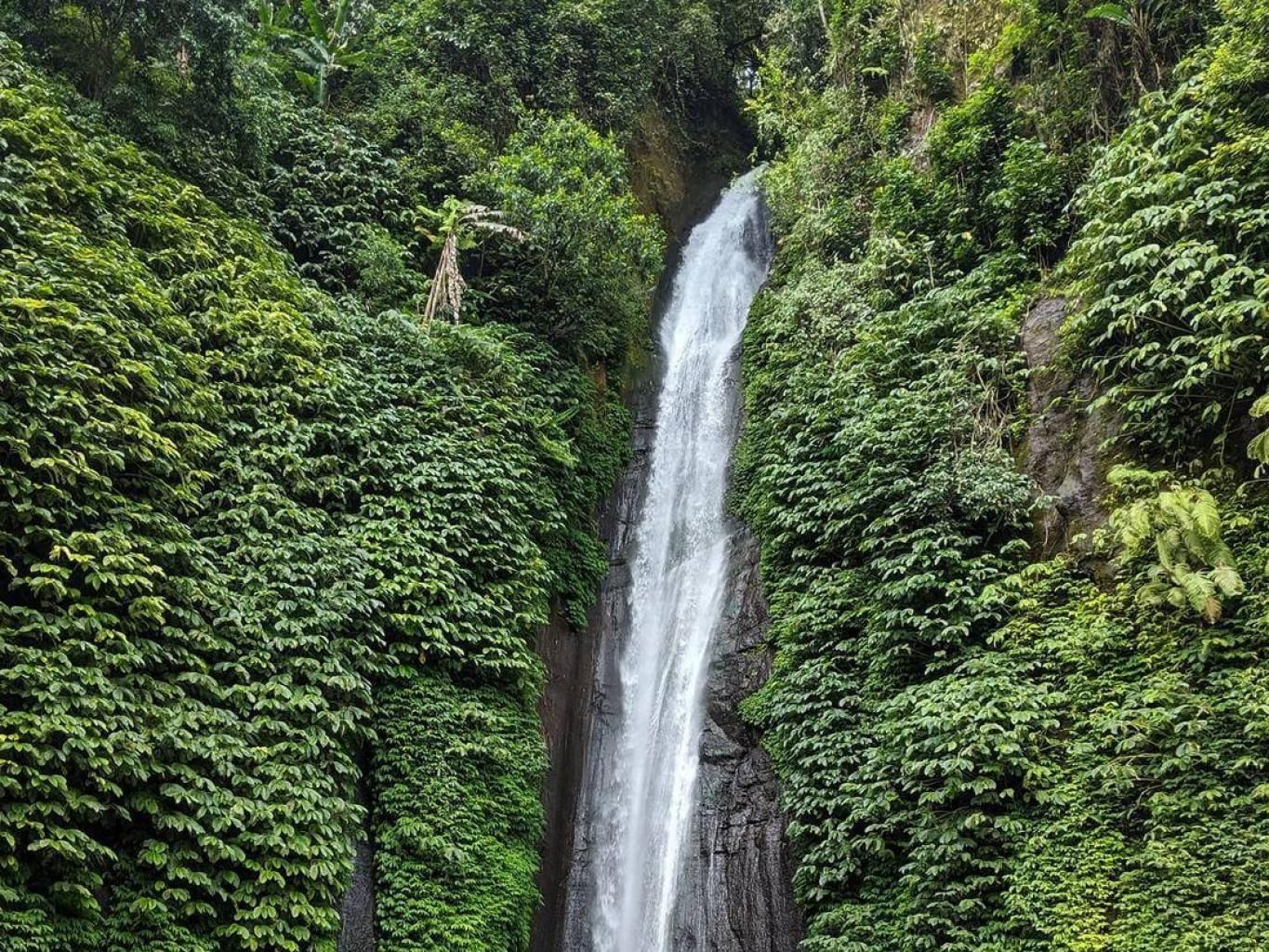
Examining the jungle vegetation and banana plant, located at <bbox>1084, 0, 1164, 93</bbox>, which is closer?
the jungle vegetation

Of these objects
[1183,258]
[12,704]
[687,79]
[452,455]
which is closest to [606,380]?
[452,455]

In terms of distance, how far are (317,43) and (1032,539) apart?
16.1 m

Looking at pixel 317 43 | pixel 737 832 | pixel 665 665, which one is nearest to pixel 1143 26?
pixel 665 665

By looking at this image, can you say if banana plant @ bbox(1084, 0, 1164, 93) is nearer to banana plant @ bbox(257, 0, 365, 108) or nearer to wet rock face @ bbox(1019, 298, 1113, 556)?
wet rock face @ bbox(1019, 298, 1113, 556)

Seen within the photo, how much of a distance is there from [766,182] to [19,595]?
52.9 ft

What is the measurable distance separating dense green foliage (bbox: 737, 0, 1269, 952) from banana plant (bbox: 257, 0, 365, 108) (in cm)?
1134

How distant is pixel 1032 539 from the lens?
9016 mm

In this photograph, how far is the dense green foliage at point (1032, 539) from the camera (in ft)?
22.0

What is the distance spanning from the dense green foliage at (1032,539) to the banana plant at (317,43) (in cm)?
1134

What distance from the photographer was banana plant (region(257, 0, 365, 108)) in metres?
16.2

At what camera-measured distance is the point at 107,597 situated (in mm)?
6867

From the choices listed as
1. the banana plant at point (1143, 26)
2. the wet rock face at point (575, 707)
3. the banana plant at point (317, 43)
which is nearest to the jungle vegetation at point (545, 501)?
the banana plant at point (1143, 26)

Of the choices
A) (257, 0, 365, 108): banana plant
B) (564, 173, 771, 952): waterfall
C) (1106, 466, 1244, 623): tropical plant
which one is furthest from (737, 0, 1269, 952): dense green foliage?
(257, 0, 365, 108): banana plant

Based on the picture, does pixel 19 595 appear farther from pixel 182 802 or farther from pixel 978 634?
pixel 978 634
